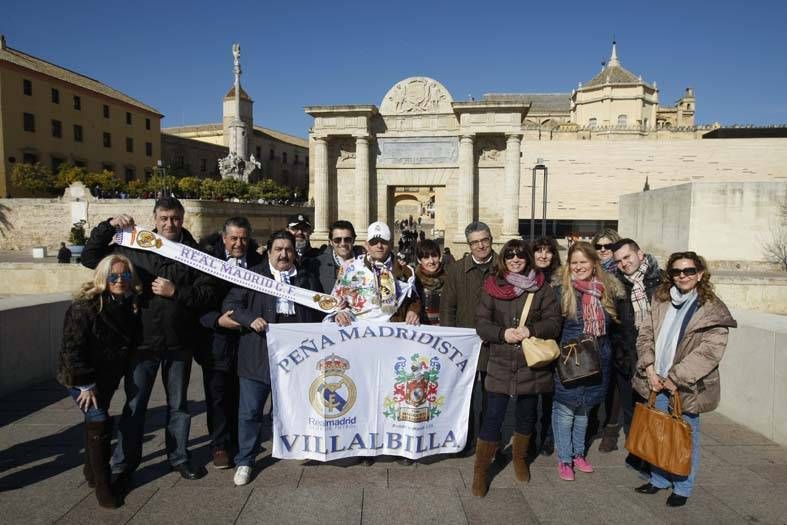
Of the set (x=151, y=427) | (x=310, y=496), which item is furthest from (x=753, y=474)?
(x=151, y=427)

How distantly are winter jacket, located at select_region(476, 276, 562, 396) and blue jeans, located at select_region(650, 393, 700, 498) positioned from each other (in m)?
0.90

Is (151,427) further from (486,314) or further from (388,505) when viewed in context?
(486,314)

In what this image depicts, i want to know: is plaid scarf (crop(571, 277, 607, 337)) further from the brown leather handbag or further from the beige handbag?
the brown leather handbag

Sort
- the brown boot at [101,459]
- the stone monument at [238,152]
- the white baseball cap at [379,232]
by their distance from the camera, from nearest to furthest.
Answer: the brown boot at [101,459], the white baseball cap at [379,232], the stone monument at [238,152]

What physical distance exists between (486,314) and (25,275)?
16.0 meters

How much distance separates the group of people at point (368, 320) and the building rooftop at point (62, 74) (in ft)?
159

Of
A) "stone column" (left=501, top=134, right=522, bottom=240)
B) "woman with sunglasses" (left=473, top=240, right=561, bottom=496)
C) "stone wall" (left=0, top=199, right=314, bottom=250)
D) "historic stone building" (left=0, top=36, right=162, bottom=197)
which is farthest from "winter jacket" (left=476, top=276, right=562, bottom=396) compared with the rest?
"historic stone building" (left=0, top=36, right=162, bottom=197)

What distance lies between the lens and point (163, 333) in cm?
402

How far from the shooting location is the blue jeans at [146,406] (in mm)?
3982

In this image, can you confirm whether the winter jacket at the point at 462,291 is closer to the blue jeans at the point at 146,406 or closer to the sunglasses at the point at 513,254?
the sunglasses at the point at 513,254

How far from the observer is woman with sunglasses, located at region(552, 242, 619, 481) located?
4207 millimetres

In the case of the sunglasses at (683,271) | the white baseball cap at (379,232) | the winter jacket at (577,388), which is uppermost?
the white baseball cap at (379,232)

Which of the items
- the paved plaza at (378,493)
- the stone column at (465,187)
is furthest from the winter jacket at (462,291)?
the stone column at (465,187)

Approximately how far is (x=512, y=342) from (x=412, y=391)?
1008 mm
